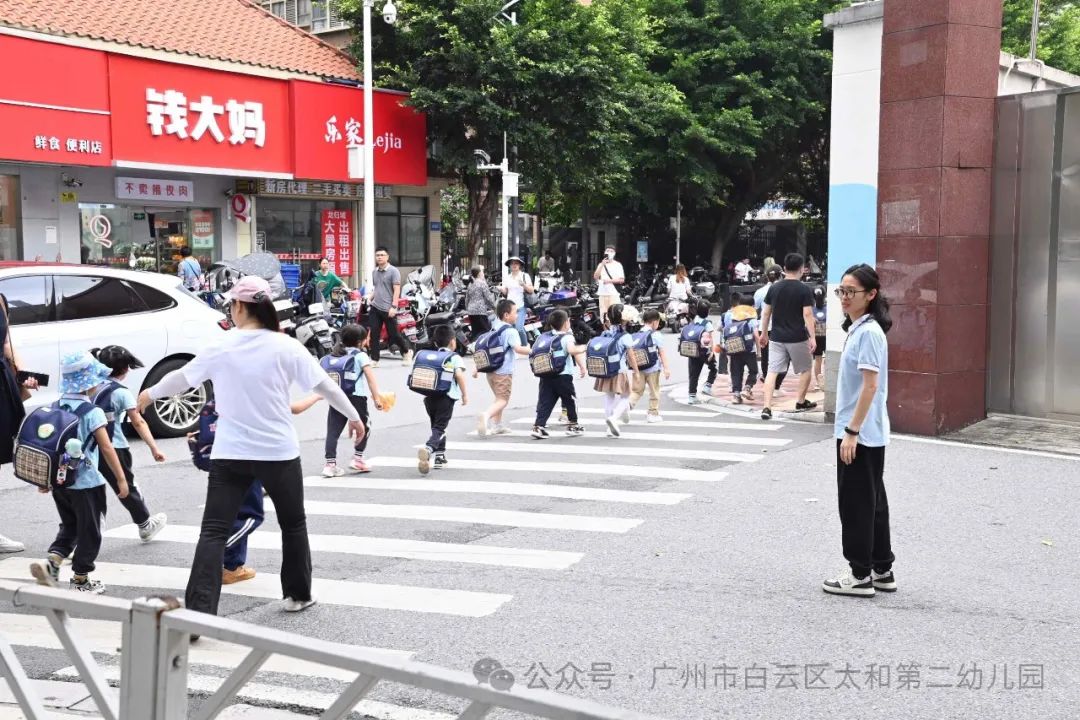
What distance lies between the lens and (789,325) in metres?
12.2

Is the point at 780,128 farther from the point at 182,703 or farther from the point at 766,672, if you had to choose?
the point at 182,703

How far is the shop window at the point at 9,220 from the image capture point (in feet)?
62.0

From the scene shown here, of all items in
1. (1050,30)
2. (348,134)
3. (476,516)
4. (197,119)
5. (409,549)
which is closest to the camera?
(409,549)

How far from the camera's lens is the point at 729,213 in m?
38.0

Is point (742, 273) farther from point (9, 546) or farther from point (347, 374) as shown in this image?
point (9, 546)

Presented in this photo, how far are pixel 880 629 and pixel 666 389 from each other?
1044 cm

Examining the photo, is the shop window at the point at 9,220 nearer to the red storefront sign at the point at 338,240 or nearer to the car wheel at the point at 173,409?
the red storefront sign at the point at 338,240

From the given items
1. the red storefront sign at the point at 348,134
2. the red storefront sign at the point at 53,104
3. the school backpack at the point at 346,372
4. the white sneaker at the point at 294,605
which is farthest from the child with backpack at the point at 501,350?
the red storefront sign at the point at 348,134

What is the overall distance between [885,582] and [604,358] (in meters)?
5.84

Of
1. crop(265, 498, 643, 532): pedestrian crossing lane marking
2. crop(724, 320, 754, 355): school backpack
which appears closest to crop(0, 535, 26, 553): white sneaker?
crop(265, 498, 643, 532): pedestrian crossing lane marking

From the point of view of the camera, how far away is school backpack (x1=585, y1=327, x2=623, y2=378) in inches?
457

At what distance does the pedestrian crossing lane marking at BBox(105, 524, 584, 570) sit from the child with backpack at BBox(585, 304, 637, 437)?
4.60m

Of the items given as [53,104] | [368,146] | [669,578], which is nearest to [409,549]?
[669,578]

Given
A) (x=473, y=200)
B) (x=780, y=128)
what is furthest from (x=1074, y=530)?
(x=780, y=128)
